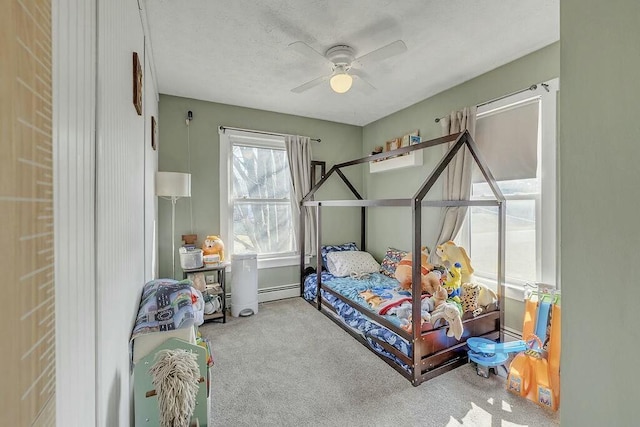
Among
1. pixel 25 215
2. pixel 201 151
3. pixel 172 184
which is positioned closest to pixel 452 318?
pixel 25 215

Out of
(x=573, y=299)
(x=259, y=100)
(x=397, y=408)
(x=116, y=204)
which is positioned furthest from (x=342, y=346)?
(x=259, y=100)

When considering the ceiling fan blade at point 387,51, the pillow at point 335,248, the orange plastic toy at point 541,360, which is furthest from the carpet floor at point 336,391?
the ceiling fan blade at point 387,51

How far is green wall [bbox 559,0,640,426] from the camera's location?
0.81m

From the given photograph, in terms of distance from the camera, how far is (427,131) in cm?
324

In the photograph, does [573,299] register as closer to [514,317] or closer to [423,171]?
[514,317]

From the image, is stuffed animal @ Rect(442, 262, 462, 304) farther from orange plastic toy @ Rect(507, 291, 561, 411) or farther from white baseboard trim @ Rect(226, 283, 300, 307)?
white baseboard trim @ Rect(226, 283, 300, 307)

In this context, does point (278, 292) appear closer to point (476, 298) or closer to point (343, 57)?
point (476, 298)

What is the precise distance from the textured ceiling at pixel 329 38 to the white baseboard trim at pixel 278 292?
Result: 249cm

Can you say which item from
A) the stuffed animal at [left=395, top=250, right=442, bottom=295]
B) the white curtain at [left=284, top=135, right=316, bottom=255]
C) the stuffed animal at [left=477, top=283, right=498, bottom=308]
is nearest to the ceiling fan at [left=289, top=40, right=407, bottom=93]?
the white curtain at [left=284, top=135, right=316, bottom=255]

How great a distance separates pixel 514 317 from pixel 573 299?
1.87 meters

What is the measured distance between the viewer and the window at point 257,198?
3.44 m

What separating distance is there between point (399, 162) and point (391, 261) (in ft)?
4.17

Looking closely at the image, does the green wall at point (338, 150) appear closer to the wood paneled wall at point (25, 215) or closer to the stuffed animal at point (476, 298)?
the stuffed animal at point (476, 298)

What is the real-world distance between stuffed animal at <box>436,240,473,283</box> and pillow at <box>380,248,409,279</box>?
0.83 meters
